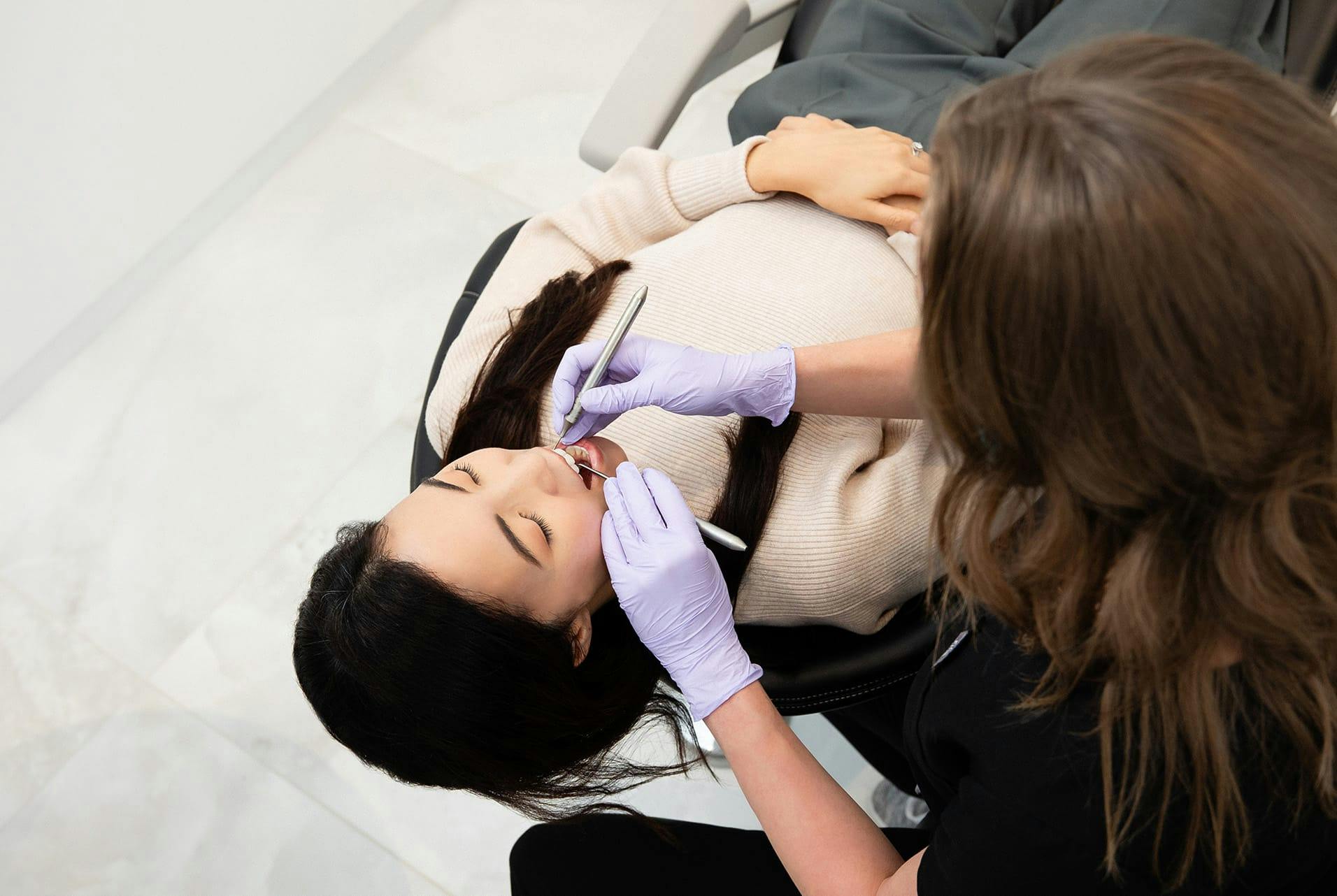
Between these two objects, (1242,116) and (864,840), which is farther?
(864,840)

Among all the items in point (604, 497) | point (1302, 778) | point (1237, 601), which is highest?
point (1237, 601)

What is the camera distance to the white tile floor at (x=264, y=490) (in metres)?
1.68

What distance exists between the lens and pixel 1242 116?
1.81ft

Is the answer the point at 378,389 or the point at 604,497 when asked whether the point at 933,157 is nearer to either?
the point at 604,497

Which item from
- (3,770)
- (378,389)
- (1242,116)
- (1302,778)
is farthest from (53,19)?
(1302,778)

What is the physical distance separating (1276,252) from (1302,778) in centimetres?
37

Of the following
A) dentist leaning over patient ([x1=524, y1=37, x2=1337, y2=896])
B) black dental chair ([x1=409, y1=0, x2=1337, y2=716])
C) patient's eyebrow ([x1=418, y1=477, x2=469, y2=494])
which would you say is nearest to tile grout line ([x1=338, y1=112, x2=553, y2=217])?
black dental chair ([x1=409, y1=0, x2=1337, y2=716])

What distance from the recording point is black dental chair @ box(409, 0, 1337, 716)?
110cm

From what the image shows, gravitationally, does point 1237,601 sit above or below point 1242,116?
below

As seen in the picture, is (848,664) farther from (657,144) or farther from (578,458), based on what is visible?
(657,144)

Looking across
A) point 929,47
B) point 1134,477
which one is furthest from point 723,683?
point 929,47

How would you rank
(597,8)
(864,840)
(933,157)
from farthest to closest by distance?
1. (597,8)
2. (864,840)
3. (933,157)

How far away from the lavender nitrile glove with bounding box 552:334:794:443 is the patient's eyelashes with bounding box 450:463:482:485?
0.12 metres

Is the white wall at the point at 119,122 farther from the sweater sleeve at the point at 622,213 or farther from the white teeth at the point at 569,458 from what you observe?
the white teeth at the point at 569,458
